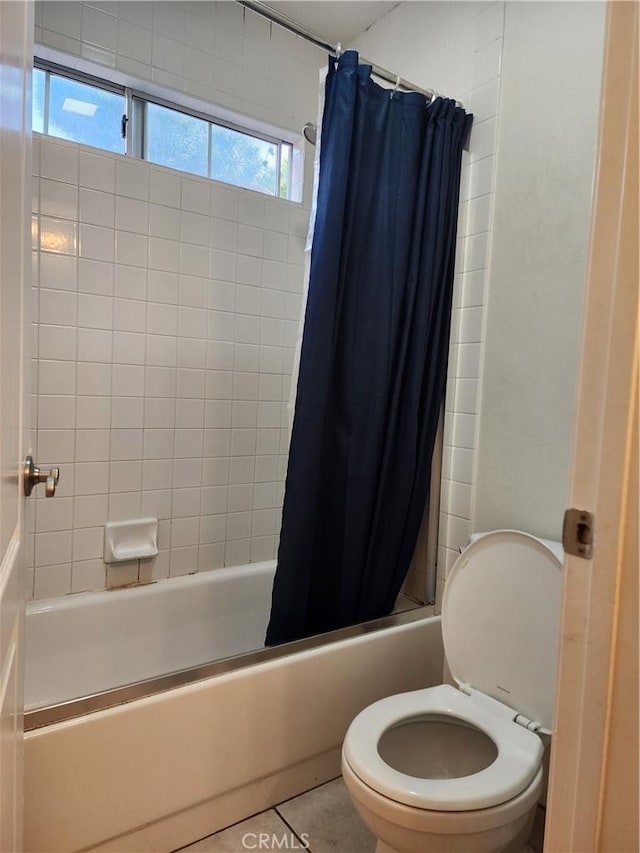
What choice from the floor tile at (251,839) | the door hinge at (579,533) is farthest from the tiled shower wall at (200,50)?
the floor tile at (251,839)

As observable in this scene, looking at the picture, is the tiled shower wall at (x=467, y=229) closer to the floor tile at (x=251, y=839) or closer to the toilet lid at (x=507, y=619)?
→ the toilet lid at (x=507, y=619)

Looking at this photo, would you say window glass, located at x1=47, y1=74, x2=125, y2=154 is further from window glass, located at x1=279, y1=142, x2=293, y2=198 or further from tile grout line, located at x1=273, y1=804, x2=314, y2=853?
tile grout line, located at x1=273, y1=804, x2=314, y2=853

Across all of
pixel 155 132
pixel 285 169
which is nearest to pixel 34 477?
Result: pixel 155 132

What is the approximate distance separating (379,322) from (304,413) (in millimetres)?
377

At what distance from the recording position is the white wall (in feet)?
4.84

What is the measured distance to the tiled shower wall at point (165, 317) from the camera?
1816 mm

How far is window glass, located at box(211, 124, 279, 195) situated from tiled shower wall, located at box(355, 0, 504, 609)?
73cm

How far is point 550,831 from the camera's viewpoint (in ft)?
1.97

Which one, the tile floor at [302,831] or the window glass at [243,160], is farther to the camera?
the window glass at [243,160]

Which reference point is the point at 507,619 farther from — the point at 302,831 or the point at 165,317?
the point at 165,317

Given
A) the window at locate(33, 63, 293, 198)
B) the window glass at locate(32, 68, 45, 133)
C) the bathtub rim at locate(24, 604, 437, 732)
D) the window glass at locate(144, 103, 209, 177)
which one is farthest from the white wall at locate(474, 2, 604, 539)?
the window glass at locate(32, 68, 45, 133)

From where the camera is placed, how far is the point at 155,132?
2.05 m

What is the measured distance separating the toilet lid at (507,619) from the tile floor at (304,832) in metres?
0.39

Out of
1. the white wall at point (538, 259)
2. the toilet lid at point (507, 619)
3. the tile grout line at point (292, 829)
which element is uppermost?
the white wall at point (538, 259)
